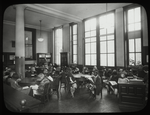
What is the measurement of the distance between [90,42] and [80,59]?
1.47m

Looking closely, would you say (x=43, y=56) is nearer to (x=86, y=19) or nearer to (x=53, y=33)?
(x=53, y=33)

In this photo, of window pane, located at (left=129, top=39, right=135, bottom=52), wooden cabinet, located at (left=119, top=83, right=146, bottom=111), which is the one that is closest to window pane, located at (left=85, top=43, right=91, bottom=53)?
window pane, located at (left=129, top=39, right=135, bottom=52)

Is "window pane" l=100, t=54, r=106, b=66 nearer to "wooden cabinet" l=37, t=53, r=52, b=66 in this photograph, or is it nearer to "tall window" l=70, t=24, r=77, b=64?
"tall window" l=70, t=24, r=77, b=64

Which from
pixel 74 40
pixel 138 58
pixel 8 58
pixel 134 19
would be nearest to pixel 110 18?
pixel 134 19

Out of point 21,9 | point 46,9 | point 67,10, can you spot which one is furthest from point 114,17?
point 21,9

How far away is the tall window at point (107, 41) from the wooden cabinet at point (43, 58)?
5272 mm

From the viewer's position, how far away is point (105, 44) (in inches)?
238

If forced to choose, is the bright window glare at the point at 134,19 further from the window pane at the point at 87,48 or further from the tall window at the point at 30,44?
the tall window at the point at 30,44

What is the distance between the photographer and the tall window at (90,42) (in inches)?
258

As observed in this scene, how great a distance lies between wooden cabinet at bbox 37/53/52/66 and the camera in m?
8.79

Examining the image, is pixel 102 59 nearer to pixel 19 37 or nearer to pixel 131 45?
pixel 131 45

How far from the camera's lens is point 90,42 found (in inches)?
265

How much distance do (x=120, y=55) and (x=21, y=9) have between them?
571 centimetres

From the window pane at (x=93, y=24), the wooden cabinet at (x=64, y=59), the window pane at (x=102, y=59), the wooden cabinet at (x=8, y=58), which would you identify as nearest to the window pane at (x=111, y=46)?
the window pane at (x=102, y=59)
